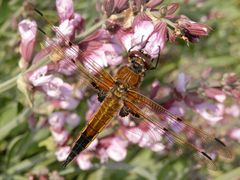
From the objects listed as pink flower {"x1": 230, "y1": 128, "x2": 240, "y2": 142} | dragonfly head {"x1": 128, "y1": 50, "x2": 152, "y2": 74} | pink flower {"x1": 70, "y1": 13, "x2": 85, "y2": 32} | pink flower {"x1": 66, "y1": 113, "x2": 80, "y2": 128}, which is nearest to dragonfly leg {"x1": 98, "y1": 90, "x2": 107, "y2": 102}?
dragonfly head {"x1": 128, "y1": 50, "x2": 152, "y2": 74}

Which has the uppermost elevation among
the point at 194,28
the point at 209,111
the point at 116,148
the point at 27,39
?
the point at 27,39

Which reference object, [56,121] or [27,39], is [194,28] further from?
Answer: [56,121]

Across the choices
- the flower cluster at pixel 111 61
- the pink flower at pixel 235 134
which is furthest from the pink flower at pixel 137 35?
the pink flower at pixel 235 134

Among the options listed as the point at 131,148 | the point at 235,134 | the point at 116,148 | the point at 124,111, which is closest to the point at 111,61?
the point at 124,111

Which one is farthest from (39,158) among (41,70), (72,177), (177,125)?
(177,125)

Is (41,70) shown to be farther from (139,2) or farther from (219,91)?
(219,91)

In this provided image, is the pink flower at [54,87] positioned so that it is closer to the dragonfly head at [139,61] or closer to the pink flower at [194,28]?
the dragonfly head at [139,61]

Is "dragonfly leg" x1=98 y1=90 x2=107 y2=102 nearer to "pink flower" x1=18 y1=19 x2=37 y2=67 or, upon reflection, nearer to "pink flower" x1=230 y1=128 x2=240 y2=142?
"pink flower" x1=18 y1=19 x2=37 y2=67
